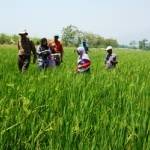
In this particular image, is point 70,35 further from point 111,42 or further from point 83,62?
point 83,62

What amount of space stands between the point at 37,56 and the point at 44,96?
717cm

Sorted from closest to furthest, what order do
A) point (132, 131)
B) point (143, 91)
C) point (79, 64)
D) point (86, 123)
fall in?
point (132, 131) → point (86, 123) → point (143, 91) → point (79, 64)

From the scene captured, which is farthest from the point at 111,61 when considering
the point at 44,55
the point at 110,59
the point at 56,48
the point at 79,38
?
the point at 79,38

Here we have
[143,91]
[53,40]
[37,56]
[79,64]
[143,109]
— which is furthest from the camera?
[53,40]

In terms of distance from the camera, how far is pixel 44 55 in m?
11.4

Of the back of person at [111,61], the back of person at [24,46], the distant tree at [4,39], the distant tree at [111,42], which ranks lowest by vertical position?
the distant tree at [111,42]

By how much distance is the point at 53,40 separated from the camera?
46.1 feet

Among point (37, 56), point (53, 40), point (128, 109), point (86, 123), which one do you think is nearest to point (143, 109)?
point (128, 109)

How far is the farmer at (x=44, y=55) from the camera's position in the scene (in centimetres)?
1118

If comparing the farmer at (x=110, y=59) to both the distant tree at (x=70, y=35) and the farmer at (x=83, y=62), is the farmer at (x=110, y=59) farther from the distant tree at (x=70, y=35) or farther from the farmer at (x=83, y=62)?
the distant tree at (x=70, y=35)

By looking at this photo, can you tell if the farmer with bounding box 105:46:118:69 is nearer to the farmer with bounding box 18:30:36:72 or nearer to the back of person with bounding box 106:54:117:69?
the back of person with bounding box 106:54:117:69

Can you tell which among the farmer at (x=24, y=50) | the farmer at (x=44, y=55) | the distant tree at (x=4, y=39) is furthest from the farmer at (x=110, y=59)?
the distant tree at (x=4, y=39)

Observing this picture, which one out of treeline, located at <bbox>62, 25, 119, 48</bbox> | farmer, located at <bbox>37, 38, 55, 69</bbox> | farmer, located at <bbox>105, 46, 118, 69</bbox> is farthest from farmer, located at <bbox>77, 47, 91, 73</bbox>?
treeline, located at <bbox>62, 25, 119, 48</bbox>

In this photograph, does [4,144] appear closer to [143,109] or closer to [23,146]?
[23,146]
